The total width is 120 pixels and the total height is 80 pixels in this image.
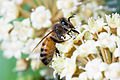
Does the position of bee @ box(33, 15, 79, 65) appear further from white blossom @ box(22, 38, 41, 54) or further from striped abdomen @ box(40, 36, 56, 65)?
white blossom @ box(22, 38, 41, 54)

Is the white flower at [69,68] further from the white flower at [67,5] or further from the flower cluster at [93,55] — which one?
the white flower at [67,5]

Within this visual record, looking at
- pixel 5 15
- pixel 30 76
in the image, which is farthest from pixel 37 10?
pixel 30 76

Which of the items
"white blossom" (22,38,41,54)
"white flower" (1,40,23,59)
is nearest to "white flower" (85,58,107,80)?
"white blossom" (22,38,41,54)

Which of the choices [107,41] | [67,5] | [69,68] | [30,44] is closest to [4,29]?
[30,44]

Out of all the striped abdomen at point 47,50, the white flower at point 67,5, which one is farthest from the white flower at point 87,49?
the white flower at point 67,5

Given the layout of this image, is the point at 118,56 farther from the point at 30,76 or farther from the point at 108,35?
the point at 30,76

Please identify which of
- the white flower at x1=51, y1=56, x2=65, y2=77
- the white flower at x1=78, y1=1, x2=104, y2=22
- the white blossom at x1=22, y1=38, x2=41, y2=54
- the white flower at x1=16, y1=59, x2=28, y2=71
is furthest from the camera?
the white flower at x1=16, y1=59, x2=28, y2=71

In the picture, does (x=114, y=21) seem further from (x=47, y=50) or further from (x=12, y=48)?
(x=12, y=48)

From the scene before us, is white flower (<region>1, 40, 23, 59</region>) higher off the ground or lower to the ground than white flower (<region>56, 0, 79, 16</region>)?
lower
